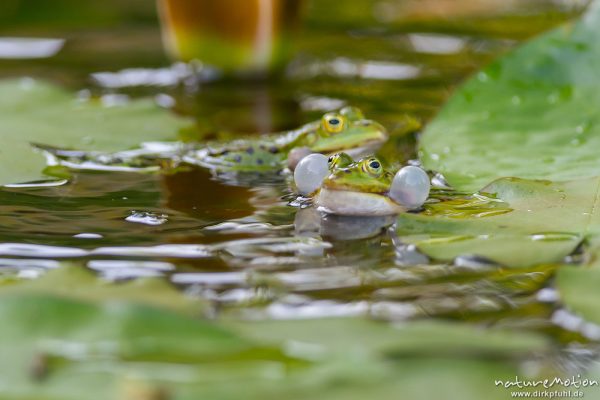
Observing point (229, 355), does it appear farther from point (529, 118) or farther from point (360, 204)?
point (529, 118)

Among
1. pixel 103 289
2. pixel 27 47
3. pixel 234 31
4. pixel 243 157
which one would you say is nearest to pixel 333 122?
pixel 243 157

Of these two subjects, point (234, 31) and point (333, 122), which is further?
point (234, 31)

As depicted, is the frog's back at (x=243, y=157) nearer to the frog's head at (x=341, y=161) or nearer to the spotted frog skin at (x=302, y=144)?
the spotted frog skin at (x=302, y=144)

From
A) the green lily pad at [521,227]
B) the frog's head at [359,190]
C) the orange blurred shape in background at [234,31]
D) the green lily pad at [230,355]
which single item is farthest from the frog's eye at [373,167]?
Answer: the orange blurred shape in background at [234,31]

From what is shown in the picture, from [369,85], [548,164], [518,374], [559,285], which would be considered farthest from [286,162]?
[518,374]

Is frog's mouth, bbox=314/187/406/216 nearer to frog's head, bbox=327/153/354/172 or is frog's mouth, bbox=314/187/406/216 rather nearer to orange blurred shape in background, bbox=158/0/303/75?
frog's head, bbox=327/153/354/172

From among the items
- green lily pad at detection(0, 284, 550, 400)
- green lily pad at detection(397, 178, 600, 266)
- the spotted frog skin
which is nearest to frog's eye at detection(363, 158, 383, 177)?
green lily pad at detection(397, 178, 600, 266)
